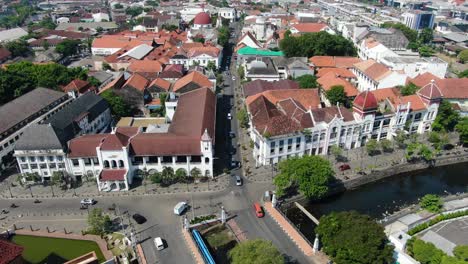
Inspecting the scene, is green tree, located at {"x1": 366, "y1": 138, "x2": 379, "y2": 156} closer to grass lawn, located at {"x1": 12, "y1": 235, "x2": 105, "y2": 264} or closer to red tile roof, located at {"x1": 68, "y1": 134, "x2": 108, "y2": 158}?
red tile roof, located at {"x1": 68, "y1": 134, "x2": 108, "y2": 158}

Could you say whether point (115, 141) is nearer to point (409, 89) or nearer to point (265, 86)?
point (265, 86)

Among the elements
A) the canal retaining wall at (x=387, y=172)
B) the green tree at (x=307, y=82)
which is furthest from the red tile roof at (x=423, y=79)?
the canal retaining wall at (x=387, y=172)

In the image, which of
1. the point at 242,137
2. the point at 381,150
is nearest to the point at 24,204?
the point at 242,137

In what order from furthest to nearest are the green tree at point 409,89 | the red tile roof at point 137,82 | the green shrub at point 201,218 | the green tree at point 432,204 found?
1. the red tile roof at point 137,82
2. the green tree at point 409,89
3. the green tree at point 432,204
4. the green shrub at point 201,218

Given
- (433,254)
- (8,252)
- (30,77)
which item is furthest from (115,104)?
(433,254)

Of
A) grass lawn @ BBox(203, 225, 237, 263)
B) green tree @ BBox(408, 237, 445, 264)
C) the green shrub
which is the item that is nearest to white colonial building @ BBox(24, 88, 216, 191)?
the green shrub

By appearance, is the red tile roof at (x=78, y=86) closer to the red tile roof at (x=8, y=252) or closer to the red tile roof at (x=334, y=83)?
the red tile roof at (x=8, y=252)
